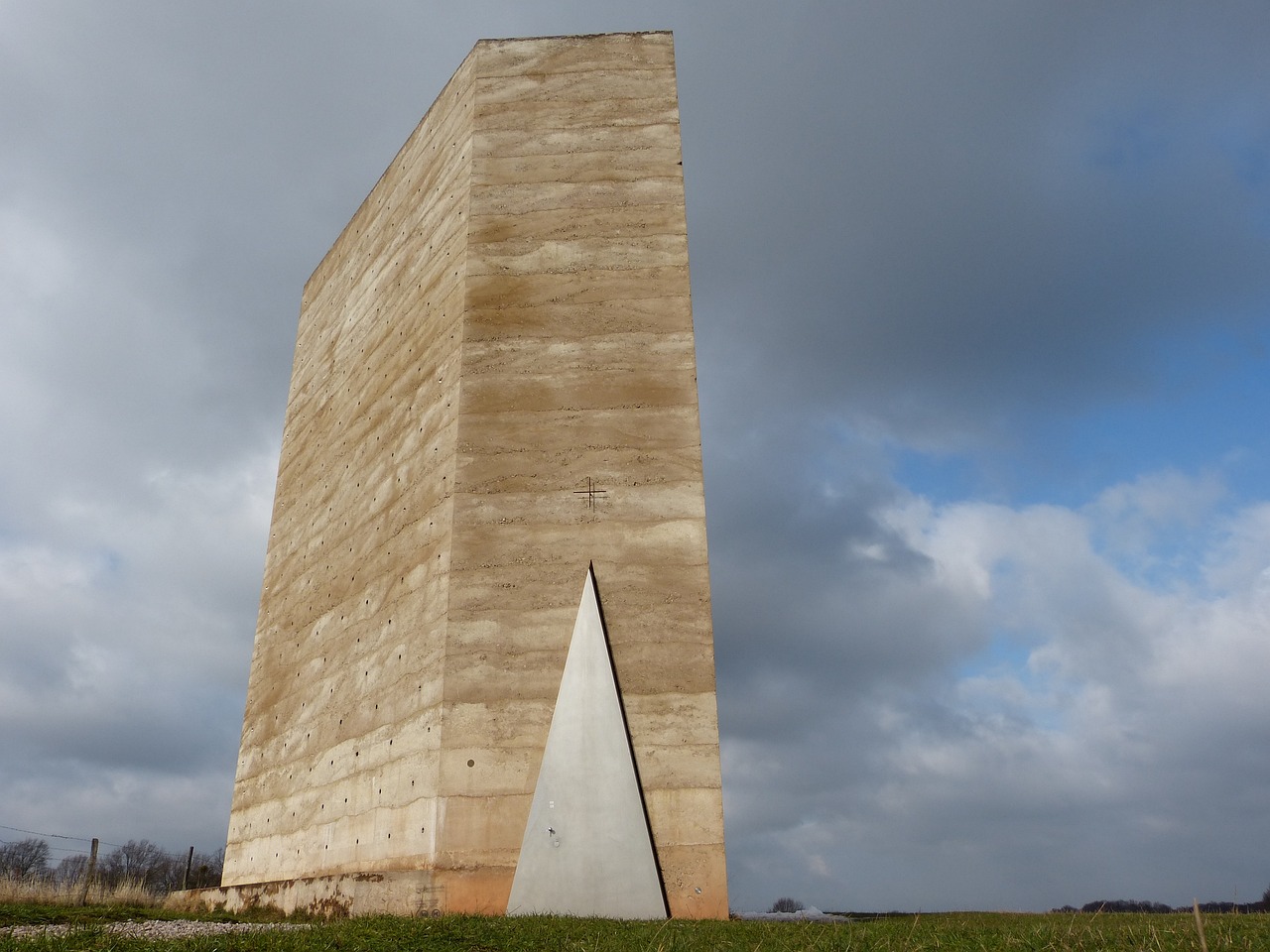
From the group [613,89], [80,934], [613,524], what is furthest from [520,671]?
[613,89]

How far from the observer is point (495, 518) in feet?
41.2

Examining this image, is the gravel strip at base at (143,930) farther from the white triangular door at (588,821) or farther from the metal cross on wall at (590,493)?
the metal cross on wall at (590,493)

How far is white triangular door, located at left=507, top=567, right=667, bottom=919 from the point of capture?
10.5 metres

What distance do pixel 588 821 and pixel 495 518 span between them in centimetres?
400

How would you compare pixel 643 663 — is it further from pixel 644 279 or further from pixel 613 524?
pixel 644 279

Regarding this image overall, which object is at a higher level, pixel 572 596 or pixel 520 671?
pixel 572 596

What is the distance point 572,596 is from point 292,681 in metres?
7.37

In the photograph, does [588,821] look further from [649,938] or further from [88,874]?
[88,874]

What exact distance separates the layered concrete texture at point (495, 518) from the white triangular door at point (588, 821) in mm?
268

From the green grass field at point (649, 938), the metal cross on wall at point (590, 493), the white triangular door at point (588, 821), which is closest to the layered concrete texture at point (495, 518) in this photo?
the metal cross on wall at point (590, 493)

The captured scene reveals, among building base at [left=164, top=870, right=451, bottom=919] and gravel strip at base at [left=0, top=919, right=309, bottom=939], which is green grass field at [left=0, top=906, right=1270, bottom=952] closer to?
gravel strip at base at [left=0, top=919, right=309, bottom=939]

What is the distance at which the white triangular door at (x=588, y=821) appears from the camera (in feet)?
34.4

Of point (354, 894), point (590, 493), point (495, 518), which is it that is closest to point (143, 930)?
point (354, 894)

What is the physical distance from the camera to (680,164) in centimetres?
1454
